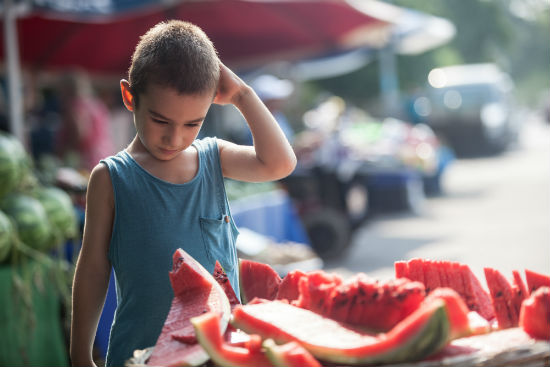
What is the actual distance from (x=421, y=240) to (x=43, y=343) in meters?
6.99

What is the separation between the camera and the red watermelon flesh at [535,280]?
174cm

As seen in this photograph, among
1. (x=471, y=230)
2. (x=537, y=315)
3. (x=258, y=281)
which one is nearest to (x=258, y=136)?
(x=258, y=281)

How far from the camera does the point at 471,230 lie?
36.6 ft

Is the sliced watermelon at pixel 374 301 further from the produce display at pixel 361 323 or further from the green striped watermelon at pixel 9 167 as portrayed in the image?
the green striped watermelon at pixel 9 167

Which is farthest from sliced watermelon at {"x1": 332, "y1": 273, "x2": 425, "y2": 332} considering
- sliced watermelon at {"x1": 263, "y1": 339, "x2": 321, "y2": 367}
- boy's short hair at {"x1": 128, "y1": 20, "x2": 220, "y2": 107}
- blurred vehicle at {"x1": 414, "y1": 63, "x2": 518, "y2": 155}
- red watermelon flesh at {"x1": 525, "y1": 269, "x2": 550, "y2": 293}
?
blurred vehicle at {"x1": 414, "y1": 63, "x2": 518, "y2": 155}

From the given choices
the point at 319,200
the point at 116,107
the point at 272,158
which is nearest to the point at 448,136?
the point at 116,107

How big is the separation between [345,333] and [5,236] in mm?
3158

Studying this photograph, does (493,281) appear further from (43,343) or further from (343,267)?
(343,267)

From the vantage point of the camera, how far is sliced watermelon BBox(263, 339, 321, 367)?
56.5 inches

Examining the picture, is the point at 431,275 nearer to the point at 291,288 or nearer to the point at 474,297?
the point at 474,297

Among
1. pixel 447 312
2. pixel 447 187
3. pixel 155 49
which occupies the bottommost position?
pixel 447 187

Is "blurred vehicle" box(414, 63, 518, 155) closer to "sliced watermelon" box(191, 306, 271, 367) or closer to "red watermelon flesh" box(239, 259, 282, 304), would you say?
"red watermelon flesh" box(239, 259, 282, 304)

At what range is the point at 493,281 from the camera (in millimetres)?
1790

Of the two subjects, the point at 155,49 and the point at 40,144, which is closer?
the point at 155,49
